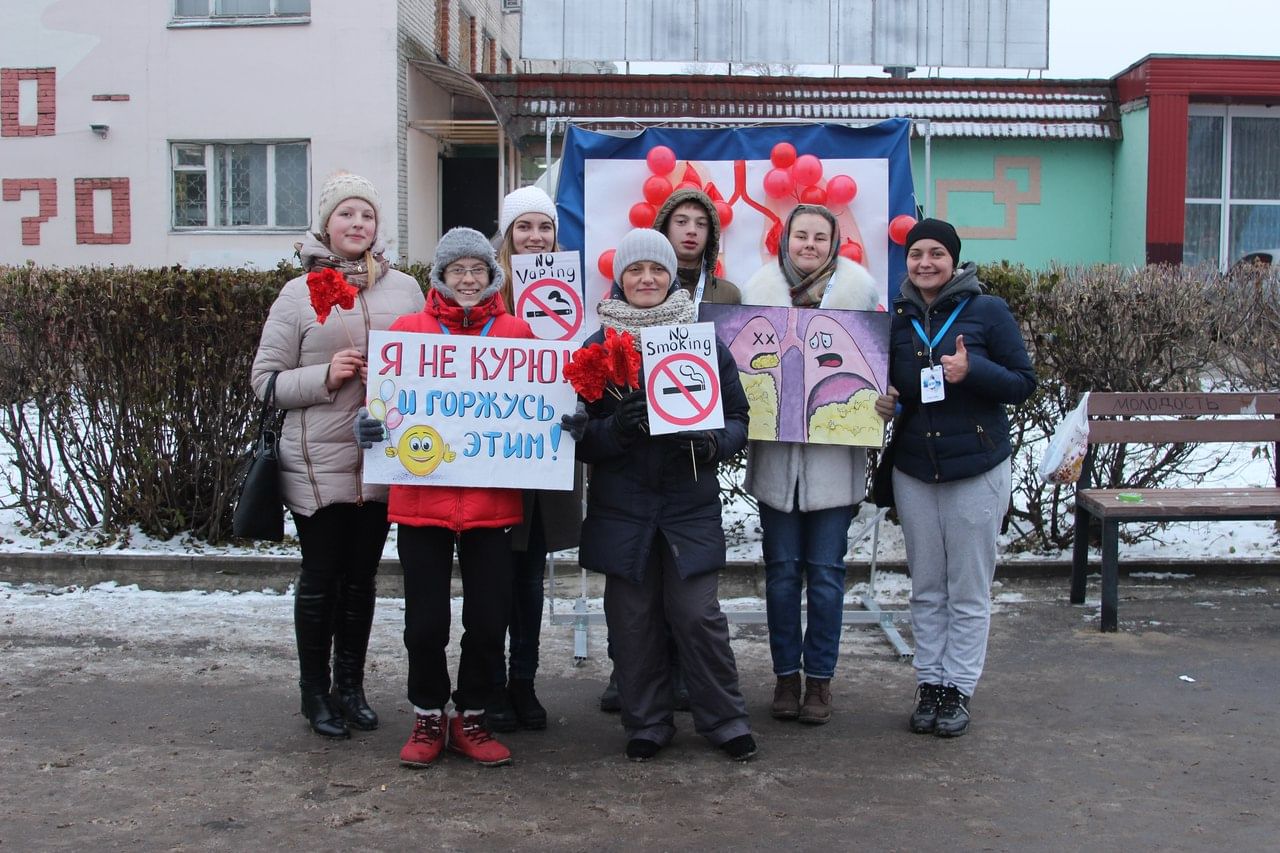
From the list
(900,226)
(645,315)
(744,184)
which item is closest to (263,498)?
(645,315)

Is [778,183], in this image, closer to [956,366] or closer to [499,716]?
[956,366]

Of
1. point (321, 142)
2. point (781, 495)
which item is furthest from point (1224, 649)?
point (321, 142)

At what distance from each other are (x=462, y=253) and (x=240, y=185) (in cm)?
1603

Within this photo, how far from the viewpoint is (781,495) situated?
196 inches

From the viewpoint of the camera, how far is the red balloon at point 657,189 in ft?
18.9

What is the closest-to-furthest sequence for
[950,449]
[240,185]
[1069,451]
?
[950,449]
[1069,451]
[240,185]

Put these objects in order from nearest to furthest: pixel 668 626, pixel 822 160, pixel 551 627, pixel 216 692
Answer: pixel 668 626 → pixel 216 692 → pixel 822 160 → pixel 551 627

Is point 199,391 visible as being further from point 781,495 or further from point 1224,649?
point 1224,649

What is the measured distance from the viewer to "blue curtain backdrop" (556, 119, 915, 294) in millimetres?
5828

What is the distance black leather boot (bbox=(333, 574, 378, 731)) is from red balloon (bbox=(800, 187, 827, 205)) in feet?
8.56

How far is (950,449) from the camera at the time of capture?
4.79 metres

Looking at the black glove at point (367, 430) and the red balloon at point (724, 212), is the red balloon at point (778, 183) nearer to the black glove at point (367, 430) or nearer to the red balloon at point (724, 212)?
the red balloon at point (724, 212)

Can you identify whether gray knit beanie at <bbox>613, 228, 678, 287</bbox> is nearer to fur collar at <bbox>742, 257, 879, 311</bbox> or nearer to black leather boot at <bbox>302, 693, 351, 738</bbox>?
fur collar at <bbox>742, 257, 879, 311</bbox>

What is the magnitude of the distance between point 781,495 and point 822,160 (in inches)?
69.2
